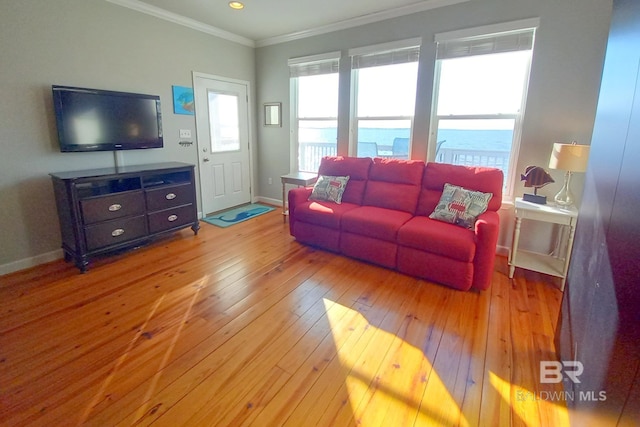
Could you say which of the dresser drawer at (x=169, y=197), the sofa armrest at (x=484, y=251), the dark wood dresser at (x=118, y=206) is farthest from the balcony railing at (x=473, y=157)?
the dark wood dresser at (x=118, y=206)

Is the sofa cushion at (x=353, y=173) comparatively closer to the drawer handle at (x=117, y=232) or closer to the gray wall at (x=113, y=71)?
the gray wall at (x=113, y=71)

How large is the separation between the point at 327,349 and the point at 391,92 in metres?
3.12

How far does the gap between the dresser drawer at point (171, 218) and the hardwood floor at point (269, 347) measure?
1.64 feet

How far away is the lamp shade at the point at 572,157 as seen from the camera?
8.20ft

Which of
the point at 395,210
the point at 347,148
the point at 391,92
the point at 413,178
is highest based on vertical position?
the point at 391,92

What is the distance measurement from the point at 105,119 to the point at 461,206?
362 centimetres

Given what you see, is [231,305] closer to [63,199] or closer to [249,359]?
[249,359]

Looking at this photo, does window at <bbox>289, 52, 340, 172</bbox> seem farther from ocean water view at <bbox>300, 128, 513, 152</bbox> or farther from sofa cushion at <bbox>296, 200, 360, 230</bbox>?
sofa cushion at <bbox>296, 200, 360, 230</bbox>

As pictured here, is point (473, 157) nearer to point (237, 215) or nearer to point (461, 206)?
point (461, 206)

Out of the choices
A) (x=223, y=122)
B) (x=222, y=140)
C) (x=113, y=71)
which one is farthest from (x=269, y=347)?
(x=223, y=122)

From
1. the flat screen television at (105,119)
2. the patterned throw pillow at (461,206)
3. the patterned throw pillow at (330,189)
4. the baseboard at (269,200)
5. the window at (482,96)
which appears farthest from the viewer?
the baseboard at (269,200)

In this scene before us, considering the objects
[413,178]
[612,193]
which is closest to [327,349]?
[612,193]

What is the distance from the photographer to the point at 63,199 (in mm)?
2826

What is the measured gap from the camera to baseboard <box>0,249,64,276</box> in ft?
9.22
